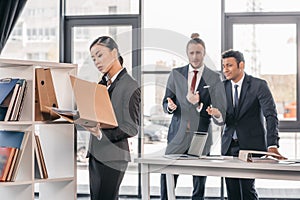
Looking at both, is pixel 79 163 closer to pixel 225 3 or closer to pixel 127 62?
pixel 127 62

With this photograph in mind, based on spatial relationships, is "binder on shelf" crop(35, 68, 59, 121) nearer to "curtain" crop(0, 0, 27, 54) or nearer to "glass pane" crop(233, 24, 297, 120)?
"curtain" crop(0, 0, 27, 54)

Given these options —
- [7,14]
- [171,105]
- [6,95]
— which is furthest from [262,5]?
[6,95]

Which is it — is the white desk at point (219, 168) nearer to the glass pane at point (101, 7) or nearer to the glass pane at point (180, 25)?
the glass pane at point (180, 25)

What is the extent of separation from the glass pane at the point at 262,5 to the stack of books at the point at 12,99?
2871 millimetres

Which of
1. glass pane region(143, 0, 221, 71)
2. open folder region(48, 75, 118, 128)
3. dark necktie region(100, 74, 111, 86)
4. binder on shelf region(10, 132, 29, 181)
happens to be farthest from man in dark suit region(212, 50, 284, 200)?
binder on shelf region(10, 132, 29, 181)

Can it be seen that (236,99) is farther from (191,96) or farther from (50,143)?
(50,143)

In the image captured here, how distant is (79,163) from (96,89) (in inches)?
114

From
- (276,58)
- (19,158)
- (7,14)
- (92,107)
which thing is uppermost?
(7,14)

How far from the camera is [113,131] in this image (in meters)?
3.52

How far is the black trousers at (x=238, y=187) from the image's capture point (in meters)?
4.52

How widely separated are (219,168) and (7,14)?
9.31 ft

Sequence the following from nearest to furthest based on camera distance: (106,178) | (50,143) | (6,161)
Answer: (106,178)
(6,161)
(50,143)

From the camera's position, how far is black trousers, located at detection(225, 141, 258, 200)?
4.52m

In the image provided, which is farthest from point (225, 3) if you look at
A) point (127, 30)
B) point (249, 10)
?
point (127, 30)
